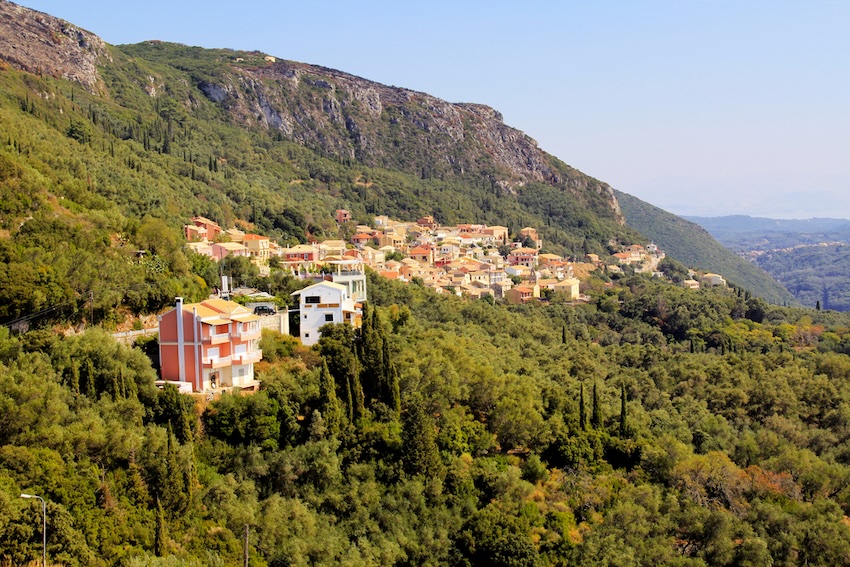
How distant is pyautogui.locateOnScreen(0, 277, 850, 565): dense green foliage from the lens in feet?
71.5

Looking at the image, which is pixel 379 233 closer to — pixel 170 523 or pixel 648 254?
pixel 648 254

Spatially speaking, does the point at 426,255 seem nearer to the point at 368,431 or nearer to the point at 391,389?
the point at 391,389

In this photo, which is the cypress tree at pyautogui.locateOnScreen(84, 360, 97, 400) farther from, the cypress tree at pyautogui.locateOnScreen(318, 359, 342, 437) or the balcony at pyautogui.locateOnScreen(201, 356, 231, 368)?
the cypress tree at pyautogui.locateOnScreen(318, 359, 342, 437)

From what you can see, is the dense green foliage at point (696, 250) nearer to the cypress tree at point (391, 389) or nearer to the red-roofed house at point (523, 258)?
the red-roofed house at point (523, 258)

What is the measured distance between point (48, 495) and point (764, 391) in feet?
107

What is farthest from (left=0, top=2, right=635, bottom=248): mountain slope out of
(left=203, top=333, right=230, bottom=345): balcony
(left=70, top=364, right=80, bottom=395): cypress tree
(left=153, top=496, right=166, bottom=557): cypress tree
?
(left=153, top=496, right=166, bottom=557): cypress tree

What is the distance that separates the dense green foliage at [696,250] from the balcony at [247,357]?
119026mm

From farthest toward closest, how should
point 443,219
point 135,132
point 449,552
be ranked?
point 443,219, point 135,132, point 449,552


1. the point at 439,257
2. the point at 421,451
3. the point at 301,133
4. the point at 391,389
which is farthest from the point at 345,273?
the point at 301,133

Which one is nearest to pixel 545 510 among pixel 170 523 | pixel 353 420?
pixel 353 420

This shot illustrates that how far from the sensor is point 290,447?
26.5 m

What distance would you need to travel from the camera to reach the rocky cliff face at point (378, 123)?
122438 millimetres

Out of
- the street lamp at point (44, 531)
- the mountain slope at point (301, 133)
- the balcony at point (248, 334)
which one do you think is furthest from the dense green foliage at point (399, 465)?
the mountain slope at point (301, 133)

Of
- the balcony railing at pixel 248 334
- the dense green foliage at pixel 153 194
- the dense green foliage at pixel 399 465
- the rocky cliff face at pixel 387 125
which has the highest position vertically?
the rocky cliff face at pixel 387 125
